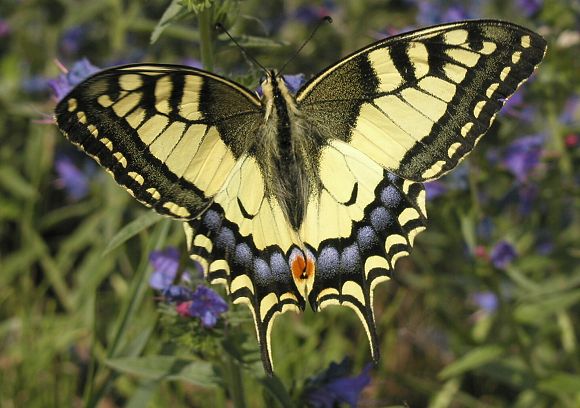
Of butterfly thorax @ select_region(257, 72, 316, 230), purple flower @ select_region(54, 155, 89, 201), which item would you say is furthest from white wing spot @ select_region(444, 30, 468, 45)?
purple flower @ select_region(54, 155, 89, 201)

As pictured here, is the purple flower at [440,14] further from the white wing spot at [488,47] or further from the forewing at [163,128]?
the forewing at [163,128]

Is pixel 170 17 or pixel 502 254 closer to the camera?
pixel 170 17

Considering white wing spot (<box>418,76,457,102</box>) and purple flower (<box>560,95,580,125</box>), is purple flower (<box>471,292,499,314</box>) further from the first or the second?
white wing spot (<box>418,76,457,102</box>)

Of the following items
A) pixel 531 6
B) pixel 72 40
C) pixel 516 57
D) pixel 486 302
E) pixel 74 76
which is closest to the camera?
pixel 516 57

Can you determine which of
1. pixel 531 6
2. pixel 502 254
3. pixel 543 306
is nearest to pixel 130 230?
pixel 502 254

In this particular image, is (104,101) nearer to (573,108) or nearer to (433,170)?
(433,170)

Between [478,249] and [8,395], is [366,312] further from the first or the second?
[8,395]

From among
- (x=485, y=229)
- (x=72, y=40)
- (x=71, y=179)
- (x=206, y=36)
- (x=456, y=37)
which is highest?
(x=72, y=40)
